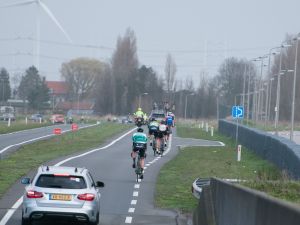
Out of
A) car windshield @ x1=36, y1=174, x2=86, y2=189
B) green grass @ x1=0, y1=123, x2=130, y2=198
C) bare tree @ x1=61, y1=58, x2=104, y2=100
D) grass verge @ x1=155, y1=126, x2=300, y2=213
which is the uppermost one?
bare tree @ x1=61, y1=58, x2=104, y2=100

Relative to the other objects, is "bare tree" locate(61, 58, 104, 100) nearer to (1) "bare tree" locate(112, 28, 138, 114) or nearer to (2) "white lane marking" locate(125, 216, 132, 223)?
(1) "bare tree" locate(112, 28, 138, 114)

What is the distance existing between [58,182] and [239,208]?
6.80 m

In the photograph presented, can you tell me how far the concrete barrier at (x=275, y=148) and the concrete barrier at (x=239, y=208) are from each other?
7.45 metres

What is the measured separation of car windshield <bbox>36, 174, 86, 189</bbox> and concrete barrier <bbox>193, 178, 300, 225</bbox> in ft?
8.20

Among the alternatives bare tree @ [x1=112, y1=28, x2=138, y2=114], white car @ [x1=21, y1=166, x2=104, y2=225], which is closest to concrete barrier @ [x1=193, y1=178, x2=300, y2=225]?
white car @ [x1=21, y1=166, x2=104, y2=225]

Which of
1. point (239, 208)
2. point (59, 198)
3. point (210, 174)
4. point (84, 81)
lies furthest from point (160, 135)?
point (84, 81)

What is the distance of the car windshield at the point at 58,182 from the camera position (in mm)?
18266

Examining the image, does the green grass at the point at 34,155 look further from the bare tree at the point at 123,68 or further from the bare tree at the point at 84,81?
the bare tree at the point at 84,81

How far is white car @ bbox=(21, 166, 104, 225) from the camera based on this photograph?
59.3 feet

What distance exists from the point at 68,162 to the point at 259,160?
28.8 feet

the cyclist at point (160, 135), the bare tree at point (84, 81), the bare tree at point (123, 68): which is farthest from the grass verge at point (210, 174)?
the bare tree at point (84, 81)

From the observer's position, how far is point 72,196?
18219 millimetres

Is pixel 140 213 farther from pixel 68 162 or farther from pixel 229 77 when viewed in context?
pixel 229 77

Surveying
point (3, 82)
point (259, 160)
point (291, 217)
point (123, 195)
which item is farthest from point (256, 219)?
point (3, 82)
